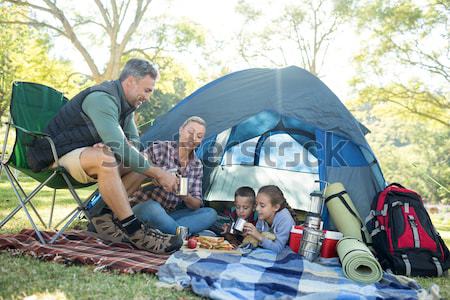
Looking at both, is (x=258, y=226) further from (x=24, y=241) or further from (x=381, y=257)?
(x=24, y=241)

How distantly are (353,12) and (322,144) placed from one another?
965 centimetres

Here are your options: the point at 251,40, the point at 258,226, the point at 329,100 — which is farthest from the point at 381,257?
the point at 251,40

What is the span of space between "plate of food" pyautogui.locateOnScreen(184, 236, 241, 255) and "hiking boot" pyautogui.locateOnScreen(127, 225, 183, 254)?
0.15 m

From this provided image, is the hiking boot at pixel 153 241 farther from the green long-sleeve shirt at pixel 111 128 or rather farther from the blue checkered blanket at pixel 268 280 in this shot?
the green long-sleeve shirt at pixel 111 128

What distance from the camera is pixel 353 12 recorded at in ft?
39.8

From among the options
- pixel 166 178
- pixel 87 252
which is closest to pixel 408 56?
pixel 166 178

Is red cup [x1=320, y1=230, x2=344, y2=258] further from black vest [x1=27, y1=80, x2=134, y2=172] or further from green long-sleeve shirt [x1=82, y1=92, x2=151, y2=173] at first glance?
black vest [x1=27, y1=80, x2=134, y2=172]

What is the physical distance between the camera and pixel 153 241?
8.84 ft

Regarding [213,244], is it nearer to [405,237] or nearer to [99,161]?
[99,161]

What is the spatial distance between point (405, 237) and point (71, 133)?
2.14m

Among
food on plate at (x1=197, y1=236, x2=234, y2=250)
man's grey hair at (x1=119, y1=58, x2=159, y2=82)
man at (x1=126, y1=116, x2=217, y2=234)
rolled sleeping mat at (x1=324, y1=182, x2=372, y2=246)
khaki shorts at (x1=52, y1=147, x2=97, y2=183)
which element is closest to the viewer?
khaki shorts at (x1=52, y1=147, x2=97, y2=183)

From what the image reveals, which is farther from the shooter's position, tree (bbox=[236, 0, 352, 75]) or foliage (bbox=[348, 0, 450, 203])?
tree (bbox=[236, 0, 352, 75])

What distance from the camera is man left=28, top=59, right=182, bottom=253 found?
2.59 meters

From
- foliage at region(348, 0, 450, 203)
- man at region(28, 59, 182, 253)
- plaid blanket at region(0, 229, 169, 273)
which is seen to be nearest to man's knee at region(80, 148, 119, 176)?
man at region(28, 59, 182, 253)
